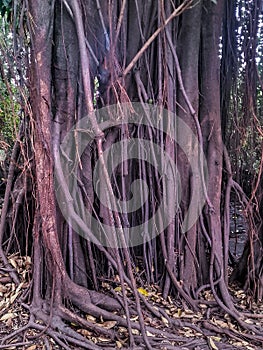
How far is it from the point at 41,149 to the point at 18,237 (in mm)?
626

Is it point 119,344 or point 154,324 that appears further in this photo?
point 154,324

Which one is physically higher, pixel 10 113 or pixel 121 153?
pixel 10 113

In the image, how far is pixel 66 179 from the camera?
1.78 metres

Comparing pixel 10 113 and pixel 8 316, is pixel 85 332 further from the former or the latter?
pixel 10 113

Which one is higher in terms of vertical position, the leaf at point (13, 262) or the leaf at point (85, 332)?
the leaf at point (13, 262)

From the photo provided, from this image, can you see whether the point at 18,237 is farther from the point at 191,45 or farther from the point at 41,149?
the point at 191,45

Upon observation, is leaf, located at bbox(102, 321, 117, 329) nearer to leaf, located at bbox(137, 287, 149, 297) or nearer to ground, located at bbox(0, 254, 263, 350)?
ground, located at bbox(0, 254, 263, 350)

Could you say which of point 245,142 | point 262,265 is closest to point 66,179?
point 262,265

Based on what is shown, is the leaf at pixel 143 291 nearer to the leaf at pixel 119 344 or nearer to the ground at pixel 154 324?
the ground at pixel 154 324

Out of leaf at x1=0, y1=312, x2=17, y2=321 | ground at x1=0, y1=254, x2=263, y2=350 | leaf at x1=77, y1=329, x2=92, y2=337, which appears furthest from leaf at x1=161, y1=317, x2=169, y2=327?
leaf at x1=0, y1=312, x2=17, y2=321

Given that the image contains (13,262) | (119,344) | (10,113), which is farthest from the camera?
(10,113)

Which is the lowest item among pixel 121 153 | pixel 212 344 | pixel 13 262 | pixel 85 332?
pixel 212 344

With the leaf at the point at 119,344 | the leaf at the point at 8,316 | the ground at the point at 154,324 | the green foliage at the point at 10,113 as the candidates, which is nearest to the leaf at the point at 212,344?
the ground at the point at 154,324

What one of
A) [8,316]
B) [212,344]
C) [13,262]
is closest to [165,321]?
[212,344]
